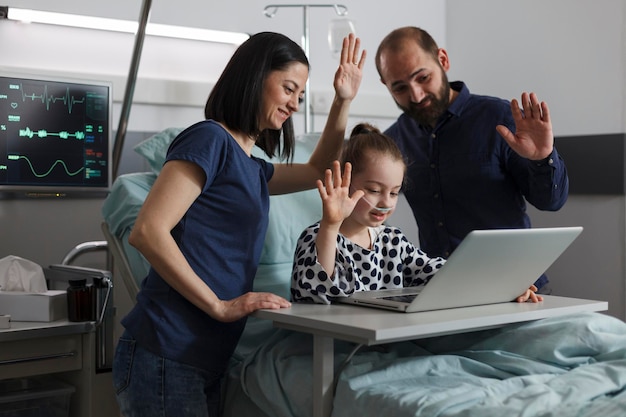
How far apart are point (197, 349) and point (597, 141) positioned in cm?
209

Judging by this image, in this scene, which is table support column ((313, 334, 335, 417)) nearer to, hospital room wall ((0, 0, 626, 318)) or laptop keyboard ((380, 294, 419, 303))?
laptop keyboard ((380, 294, 419, 303))

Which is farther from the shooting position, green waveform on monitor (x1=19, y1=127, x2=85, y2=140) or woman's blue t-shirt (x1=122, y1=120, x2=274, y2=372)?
green waveform on monitor (x1=19, y1=127, x2=85, y2=140)

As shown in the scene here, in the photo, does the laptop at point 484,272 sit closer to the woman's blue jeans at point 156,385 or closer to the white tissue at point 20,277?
the woman's blue jeans at point 156,385

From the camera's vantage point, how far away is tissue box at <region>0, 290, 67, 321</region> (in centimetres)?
197

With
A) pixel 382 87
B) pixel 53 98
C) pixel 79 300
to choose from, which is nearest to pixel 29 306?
pixel 79 300

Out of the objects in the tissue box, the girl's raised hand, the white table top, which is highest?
the girl's raised hand

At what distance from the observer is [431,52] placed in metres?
2.41

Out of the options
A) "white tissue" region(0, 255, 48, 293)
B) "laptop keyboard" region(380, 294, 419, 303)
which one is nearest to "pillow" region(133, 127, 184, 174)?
"white tissue" region(0, 255, 48, 293)

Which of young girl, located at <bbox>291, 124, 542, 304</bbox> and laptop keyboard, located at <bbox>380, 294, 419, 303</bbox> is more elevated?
young girl, located at <bbox>291, 124, 542, 304</bbox>

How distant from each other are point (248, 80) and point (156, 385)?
2.10 feet

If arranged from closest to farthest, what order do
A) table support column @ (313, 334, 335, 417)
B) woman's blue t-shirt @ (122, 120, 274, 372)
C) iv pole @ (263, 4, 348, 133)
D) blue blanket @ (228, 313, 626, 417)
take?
blue blanket @ (228, 313, 626, 417)
table support column @ (313, 334, 335, 417)
woman's blue t-shirt @ (122, 120, 274, 372)
iv pole @ (263, 4, 348, 133)

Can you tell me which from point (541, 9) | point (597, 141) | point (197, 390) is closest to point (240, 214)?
point (197, 390)

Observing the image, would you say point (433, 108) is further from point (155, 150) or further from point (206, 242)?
point (206, 242)

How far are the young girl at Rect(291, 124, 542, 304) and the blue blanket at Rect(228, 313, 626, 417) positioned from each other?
0.12 meters
